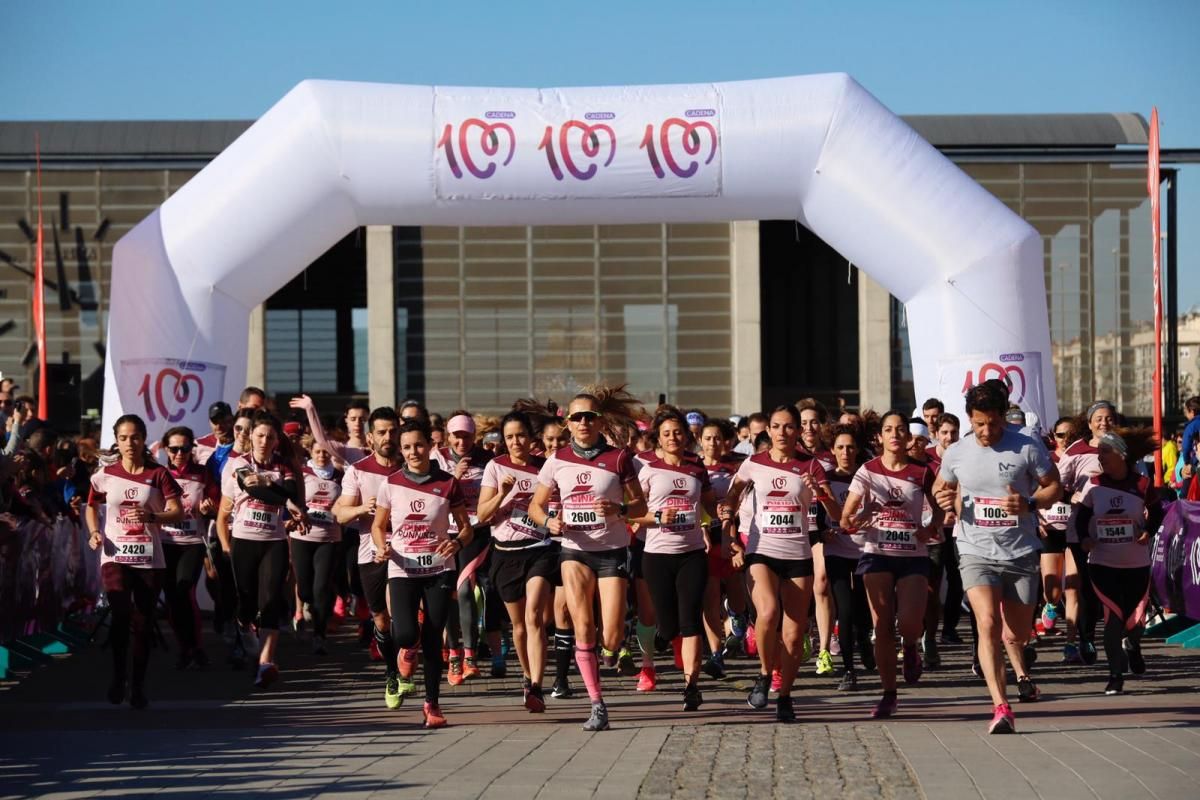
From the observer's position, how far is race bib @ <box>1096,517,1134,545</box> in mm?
11102

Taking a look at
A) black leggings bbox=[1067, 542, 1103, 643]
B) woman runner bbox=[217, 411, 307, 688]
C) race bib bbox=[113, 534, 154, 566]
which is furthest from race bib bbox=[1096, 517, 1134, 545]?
race bib bbox=[113, 534, 154, 566]

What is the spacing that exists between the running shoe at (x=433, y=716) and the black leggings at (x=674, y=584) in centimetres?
147

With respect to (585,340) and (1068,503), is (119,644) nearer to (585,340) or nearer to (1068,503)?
(1068,503)

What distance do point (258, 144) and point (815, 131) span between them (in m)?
4.89

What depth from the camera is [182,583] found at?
12695mm

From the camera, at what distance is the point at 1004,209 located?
1570 cm

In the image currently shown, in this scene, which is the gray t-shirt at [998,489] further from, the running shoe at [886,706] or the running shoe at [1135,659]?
the running shoe at [1135,659]

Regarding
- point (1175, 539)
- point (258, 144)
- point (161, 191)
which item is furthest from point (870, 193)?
point (161, 191)

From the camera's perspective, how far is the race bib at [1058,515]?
1247 cm

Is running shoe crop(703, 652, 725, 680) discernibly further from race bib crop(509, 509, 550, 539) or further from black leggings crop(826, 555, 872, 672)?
race bib crop(509, 509, 550, 539)

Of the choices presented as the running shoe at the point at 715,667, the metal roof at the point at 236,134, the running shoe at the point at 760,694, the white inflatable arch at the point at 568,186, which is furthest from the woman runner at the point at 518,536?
the metal roof at the point at 236,134

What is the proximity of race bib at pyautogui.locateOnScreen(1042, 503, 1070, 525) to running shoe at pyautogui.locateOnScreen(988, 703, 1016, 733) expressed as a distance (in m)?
3.72

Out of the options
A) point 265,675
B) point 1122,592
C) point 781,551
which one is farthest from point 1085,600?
point 265,675

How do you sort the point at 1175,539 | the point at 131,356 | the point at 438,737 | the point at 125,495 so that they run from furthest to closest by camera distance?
the point at 131,356 → the point at 1175,539 → the point at 125,495 → the point at 438,737
